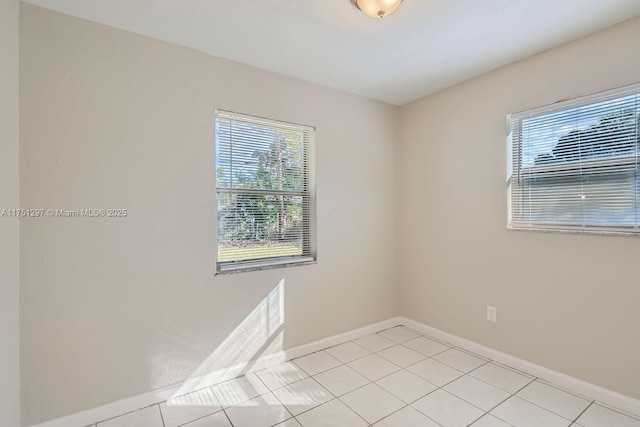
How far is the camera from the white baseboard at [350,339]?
1.76 meters

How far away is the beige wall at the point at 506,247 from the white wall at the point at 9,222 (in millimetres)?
3016

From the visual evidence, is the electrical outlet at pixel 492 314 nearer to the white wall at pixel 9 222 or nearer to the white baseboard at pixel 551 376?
the white baseboard at pixel 551 376

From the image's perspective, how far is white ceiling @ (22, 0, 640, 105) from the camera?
1.65 metres

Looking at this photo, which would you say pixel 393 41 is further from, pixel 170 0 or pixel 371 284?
pixel 371 284

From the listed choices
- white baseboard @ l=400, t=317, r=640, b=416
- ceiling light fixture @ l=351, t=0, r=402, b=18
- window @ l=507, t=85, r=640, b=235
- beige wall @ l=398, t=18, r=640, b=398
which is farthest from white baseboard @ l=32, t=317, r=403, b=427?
ceiling light fixture @ l=351, t=0, r=402, b=18

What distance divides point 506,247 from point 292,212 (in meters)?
1.77

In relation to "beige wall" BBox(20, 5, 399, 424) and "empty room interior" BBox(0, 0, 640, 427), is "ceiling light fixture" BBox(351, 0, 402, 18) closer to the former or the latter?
"empty room interior" BBox(0, 0, 640, 427)

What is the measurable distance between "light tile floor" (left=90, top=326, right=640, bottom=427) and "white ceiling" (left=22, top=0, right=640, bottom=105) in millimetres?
2353

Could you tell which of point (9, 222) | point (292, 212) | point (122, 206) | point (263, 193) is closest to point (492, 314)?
point (292, 212)

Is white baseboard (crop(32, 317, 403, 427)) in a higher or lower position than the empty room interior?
lower

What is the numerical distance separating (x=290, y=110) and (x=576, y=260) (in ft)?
7.75

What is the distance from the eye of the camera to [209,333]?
2.15 metres

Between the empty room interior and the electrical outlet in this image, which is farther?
the electrical outlet

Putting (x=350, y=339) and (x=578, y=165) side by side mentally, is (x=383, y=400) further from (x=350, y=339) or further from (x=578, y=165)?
(x=578, y=165)
